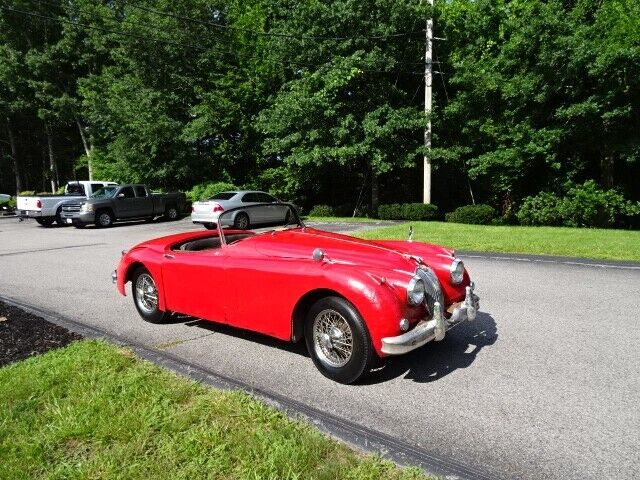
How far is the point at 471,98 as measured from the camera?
65.2 feet

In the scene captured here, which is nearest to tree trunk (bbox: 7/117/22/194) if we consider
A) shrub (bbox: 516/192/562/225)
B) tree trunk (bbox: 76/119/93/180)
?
tree trunk (bbox: 76/119/93/180)

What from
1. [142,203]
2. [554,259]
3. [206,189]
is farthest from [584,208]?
[142,203]

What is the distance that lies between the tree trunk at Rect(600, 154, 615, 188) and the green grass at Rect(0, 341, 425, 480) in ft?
67.7

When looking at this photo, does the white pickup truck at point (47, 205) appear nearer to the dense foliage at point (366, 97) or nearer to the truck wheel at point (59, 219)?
the truck wheel at point (59, 219)

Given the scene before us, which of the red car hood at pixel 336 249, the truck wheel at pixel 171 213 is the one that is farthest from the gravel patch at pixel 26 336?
the truck wheel at pixel 171 213

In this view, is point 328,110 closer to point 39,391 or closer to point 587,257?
point 587,257

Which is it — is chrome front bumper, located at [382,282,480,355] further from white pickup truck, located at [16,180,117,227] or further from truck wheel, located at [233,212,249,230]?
white pickup truck, located at [16,180,117,227]

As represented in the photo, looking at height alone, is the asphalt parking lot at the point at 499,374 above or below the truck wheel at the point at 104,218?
below

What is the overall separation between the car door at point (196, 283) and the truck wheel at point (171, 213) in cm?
1772

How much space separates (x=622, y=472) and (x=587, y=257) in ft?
25.0

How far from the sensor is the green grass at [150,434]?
8.31 feet

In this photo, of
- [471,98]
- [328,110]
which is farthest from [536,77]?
[328,110]

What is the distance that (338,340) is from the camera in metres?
3.73

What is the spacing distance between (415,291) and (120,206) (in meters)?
18.9
